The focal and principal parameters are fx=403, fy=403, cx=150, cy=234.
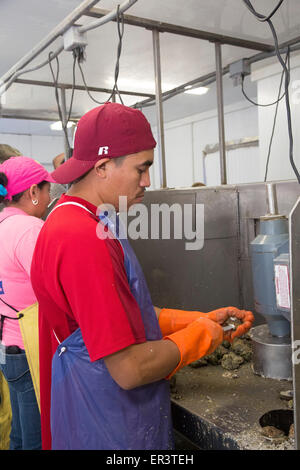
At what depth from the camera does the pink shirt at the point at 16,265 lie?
133 centimetres

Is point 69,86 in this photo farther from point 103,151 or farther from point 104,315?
point 104,315

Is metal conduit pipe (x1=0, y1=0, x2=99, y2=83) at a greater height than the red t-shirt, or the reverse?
metal conduit pipe (x1=0, y1=0, x2=99, y2=83)

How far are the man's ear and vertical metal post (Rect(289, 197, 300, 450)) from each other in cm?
41

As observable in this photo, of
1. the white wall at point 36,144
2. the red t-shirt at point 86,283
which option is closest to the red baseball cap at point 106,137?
the red t-shirt at point 86,283

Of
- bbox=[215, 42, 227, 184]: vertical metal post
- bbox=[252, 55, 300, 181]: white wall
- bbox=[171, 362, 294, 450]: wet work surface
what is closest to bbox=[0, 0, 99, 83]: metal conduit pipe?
bbox=[215, 42, 227, 184]: vertical metal post

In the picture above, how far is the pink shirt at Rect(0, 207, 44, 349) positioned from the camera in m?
1.33

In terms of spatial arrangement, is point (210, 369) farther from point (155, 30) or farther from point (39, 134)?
point (39, 134)

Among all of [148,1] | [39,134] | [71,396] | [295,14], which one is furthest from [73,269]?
[39,134]

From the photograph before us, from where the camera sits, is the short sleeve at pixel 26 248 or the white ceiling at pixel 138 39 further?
the white ceiling at pixel 138 39

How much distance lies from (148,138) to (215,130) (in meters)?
4.62

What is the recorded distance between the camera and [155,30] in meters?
1.65

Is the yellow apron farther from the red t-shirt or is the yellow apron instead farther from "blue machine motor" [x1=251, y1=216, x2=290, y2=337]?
"blue machine motor" [x1=251, y1=216, x2=290, y2=337]

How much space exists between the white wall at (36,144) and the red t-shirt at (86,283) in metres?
6.56

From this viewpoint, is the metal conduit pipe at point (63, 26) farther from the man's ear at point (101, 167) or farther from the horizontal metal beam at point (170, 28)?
the man's ear at point (101, 167)
